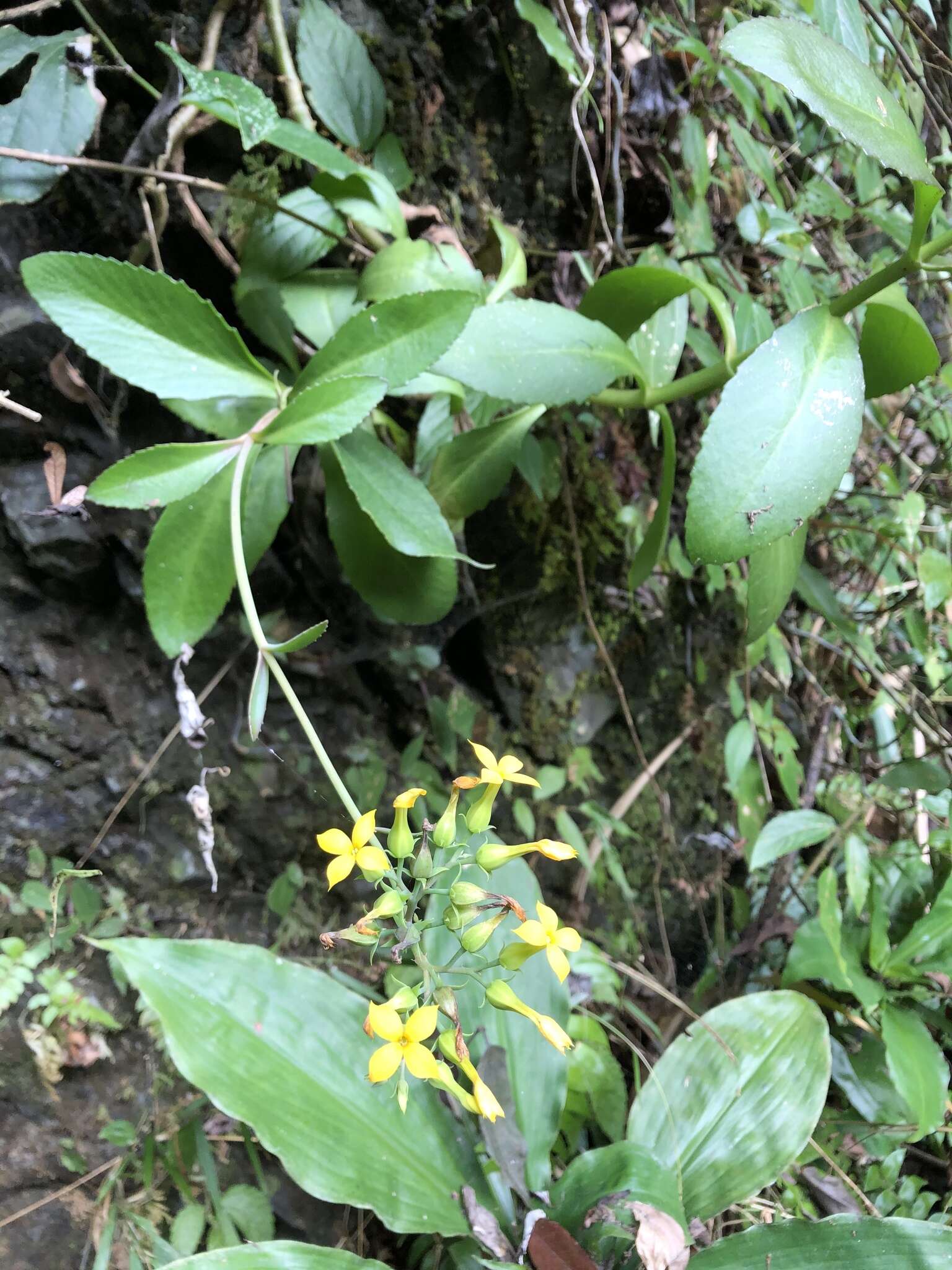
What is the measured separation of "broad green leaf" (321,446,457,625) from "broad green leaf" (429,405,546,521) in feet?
0.36

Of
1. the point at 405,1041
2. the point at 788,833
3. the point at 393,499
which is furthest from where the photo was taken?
the point at 788,833

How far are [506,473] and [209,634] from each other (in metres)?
0.48

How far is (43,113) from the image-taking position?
2.71 ft

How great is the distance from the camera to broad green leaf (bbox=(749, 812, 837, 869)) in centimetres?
126

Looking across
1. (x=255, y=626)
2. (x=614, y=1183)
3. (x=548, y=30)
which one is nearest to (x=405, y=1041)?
(x=255, y=626)

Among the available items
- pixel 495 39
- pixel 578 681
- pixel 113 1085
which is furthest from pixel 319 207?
pixel 113 1085

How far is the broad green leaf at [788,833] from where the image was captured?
1.26 meters

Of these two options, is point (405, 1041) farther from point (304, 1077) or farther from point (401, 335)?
point (401, 335)

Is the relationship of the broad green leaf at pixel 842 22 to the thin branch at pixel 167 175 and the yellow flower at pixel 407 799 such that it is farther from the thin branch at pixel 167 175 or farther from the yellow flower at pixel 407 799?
the yellow flower at pixel 407 799

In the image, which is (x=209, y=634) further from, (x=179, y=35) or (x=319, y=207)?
(x=179, y=35)

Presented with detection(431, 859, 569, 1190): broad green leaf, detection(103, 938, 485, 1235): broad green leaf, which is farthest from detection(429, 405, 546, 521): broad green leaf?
detection(103, 938, 485, 1235): broad green leaf

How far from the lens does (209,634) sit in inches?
41.8

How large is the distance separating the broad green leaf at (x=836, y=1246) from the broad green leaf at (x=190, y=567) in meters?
0.92

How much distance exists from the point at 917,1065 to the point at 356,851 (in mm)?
1032
